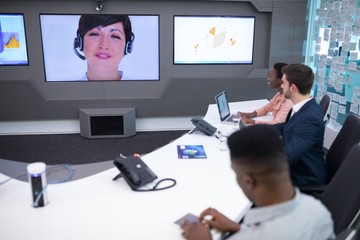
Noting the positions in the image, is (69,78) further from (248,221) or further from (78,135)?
(248,221)

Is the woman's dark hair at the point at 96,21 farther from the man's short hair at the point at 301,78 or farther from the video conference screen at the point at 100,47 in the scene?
the man's short hair at the point at 301,78

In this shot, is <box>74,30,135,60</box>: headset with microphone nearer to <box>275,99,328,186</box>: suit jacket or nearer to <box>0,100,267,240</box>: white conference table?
<box>0,100,267,240</box>: white conference table

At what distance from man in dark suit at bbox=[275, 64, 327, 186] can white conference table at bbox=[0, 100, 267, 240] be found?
18.3 inches

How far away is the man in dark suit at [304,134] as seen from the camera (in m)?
2.14

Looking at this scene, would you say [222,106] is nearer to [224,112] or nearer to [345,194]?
[224,112]

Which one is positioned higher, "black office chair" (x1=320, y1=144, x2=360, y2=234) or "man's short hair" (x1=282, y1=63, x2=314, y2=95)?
"man's short hair" (x1=282, y1=63, x2=314, y2=95)

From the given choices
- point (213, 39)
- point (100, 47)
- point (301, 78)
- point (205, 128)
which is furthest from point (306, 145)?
point (100, 47)

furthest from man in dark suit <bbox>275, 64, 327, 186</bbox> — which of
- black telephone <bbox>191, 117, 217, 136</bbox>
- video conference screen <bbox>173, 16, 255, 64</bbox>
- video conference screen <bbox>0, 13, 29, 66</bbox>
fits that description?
video conference screen <bbox>0, 13, 29, 66</bbox>

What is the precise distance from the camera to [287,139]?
2293 millimetres

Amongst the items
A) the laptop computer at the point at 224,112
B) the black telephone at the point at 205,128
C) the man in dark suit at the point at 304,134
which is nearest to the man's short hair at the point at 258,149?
the man in dark suit at the point at 304,134

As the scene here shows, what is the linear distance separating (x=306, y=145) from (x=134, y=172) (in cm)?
108

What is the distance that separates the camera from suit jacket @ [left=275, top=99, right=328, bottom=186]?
213cm

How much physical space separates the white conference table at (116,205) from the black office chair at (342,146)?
1.85 feet

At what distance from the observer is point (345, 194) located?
63.1 inches
